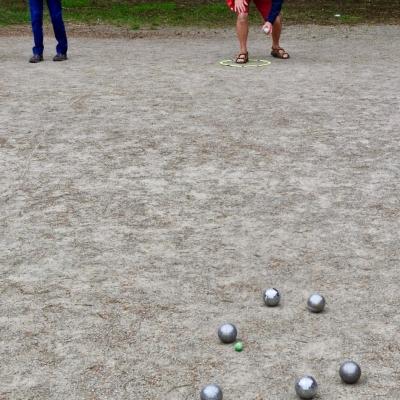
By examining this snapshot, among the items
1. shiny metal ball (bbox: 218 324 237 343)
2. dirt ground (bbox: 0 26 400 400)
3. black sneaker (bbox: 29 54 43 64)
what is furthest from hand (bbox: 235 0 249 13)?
shiny metal ball (bbox: 218 324 237 343)

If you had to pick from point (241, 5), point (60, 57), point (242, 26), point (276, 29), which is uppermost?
point (241, 5)

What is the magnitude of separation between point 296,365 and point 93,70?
27.1 ft

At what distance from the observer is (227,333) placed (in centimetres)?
367

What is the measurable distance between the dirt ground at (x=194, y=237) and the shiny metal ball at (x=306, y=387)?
106 millimetres

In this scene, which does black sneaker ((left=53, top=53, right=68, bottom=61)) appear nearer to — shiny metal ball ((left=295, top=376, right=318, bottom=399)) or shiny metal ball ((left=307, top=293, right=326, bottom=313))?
shiny metal ball ((left=307, top=293, right=326, bottom=313))

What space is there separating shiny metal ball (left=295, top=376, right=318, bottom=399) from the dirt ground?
11cm

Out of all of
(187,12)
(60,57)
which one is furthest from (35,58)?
(187,12)

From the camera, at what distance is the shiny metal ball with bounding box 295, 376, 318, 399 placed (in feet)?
10.5

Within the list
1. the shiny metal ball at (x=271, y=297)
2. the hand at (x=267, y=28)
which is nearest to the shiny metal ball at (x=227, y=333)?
the shiny metal ball at (x=271, y=297)

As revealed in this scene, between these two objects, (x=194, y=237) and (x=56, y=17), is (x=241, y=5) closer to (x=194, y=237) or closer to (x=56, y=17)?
(x=56, y=17)

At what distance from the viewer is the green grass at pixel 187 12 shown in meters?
17.3

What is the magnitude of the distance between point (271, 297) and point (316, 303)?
0.74ft

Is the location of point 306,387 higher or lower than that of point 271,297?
higher

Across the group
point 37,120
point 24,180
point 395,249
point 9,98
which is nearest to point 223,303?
point 395,249
